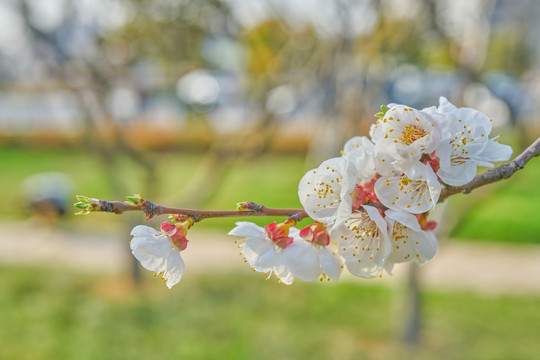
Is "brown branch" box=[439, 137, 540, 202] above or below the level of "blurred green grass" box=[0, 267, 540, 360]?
above

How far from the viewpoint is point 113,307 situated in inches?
168

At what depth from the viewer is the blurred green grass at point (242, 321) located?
3.59 meters

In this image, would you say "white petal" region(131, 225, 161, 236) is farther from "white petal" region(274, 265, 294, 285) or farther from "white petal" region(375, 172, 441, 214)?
"white petal" region(375, 172, 441, 214)

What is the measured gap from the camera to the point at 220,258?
223 inches

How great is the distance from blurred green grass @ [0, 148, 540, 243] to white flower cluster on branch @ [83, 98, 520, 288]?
2.58 meters

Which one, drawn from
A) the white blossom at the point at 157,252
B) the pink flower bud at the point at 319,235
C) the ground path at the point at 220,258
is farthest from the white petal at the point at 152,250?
the ground path at the point at 220,258

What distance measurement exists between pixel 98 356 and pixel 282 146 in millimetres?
10691

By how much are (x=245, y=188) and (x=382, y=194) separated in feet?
28.1

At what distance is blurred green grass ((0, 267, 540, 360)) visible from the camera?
359 cm

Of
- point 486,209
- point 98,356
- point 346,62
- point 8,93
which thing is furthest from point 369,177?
point 8,93

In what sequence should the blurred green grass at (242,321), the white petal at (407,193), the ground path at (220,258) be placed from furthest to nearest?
the ground path at (220,258) → the blurred green grass at (242,321) → the white petal at (407,193)

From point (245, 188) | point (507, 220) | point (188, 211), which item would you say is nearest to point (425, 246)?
point (188, 211)

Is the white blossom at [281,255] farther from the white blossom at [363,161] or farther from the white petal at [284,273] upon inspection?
the white blossom at [363,161]

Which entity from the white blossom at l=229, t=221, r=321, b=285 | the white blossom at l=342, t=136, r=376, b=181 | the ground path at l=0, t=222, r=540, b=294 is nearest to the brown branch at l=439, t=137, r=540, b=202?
the white blossom at l=342, t=136, r=376, b=181
